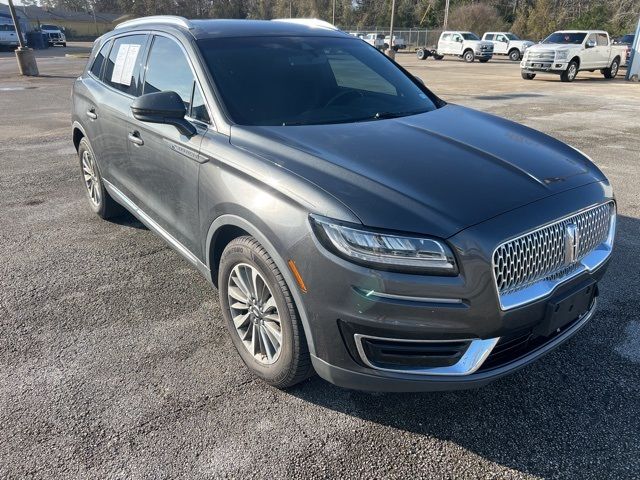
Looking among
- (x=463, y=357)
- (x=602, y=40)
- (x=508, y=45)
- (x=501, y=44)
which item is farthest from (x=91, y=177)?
(x=501, y=44)

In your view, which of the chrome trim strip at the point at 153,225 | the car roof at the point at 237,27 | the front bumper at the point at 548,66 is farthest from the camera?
the front bumper at the point at 548,66

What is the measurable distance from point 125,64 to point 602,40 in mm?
22542

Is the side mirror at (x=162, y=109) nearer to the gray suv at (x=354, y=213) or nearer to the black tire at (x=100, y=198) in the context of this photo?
the gray suv at (x=354, y=213)

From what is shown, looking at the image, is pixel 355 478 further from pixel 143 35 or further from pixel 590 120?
pixel 590 120

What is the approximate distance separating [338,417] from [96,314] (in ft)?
6.37

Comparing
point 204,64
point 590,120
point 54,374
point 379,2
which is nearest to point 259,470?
point 54,374

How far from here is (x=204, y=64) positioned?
305 cm

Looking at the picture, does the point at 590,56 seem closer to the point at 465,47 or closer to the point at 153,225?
the point at 465,47

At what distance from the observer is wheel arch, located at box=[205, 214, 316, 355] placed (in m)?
2.26

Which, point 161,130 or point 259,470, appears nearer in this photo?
point 259,470

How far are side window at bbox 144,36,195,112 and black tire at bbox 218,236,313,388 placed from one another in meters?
1.10

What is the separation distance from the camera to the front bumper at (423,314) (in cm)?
203

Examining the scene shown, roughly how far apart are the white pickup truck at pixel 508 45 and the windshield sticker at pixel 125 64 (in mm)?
37294

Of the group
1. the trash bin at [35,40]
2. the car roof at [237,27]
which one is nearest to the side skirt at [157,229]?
the car roof at [237,27]
